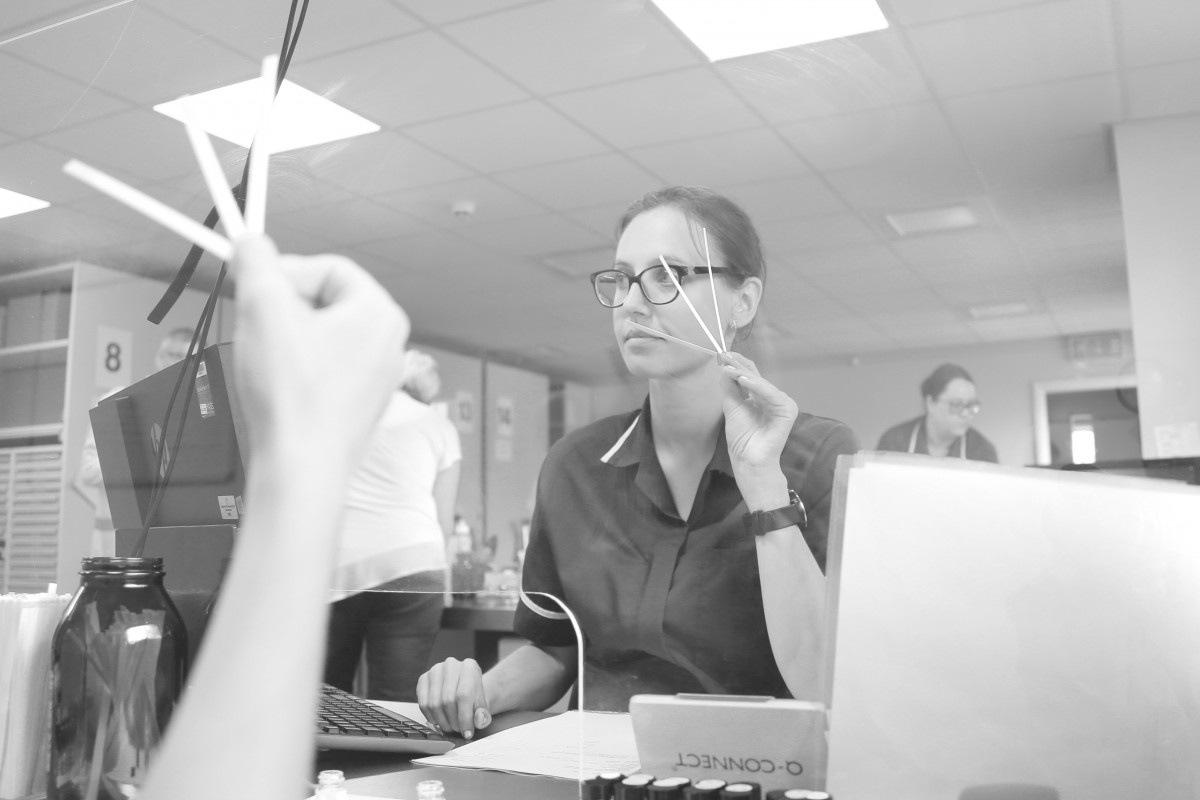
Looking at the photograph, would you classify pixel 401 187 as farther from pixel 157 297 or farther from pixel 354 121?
pixel 157 297

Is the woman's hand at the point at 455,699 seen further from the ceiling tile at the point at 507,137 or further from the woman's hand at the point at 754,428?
the ceiling tile at the point at 507,137

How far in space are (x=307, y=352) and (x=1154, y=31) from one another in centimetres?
81

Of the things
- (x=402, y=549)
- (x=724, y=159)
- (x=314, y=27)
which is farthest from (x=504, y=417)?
(x=314, y=27)

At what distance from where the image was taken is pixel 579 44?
3.29ft

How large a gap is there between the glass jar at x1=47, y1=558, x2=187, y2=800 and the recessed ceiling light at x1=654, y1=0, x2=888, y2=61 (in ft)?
2.29

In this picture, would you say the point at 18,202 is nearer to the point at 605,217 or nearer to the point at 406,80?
the point at 406,80

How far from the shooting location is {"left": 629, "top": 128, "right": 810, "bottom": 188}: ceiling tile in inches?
35.9

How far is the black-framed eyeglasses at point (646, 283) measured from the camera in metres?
0.89

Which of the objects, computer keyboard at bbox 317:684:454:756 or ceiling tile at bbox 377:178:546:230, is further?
ceiling tile at bbox 377:178:546:230

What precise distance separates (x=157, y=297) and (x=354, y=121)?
310mm

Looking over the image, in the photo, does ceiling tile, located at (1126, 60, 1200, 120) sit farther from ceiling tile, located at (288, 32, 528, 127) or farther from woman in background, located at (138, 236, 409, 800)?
woman in background, located at (138, 236, 409, 800)

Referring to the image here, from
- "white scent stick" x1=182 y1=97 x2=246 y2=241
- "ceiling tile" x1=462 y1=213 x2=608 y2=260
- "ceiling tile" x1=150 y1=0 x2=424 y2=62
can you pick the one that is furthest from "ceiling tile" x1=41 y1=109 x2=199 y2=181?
"white scent stick" x1=182 y1=97 x2=246 y2=241

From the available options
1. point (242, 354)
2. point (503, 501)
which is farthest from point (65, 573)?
point (242, 354)

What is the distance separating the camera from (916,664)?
52cm
